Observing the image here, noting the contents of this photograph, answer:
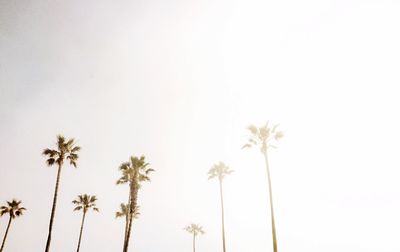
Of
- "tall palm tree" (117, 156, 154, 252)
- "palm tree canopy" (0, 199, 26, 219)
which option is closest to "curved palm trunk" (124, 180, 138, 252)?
"tall palm tree" (117, 156, 154, 252)

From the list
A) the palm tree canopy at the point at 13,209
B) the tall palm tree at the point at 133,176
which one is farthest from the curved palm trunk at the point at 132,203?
the palm tree canopy at the point at 13,209

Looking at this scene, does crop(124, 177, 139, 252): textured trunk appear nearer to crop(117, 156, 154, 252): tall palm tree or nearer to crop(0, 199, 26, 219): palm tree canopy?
crop(117, 156, 154, 252): tall palm tree

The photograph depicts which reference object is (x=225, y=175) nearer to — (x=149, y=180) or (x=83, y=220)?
(x=149, y=180)

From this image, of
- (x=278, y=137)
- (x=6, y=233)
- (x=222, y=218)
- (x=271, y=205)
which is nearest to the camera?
(x=271, y=205)

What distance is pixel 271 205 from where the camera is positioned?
27969 mm

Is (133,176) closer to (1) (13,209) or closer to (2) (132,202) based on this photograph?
(2) (132,202)

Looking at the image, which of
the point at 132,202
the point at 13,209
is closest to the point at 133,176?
the point at 132,202

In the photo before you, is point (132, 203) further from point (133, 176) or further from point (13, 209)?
point (13, 209)

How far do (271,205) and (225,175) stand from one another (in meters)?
16.6

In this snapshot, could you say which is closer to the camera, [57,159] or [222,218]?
[57,159]

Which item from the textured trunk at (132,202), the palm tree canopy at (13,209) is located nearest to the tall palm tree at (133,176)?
the textured trunk at (132,202)

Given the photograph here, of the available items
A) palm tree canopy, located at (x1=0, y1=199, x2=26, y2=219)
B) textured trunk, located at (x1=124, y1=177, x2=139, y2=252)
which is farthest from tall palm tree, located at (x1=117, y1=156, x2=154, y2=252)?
palm tree canopy, located at (x1=0, y1=199, x2=26, y2=219)

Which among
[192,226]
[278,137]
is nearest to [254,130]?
[278,137]

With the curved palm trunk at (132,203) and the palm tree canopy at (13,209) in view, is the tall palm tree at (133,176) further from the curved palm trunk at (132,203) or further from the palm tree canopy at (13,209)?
the palm tree canopy at (13,209)
